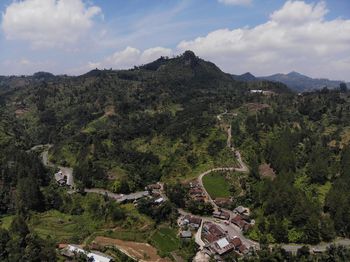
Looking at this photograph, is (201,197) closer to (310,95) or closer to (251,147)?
(251,147)

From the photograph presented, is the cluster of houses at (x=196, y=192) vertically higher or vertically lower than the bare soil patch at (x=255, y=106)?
lower

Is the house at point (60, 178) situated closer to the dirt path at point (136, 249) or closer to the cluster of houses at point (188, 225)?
the dirt path at point (136, 249)

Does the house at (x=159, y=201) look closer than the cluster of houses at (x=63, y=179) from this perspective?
Yes

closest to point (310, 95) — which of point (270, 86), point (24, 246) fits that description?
point (270, 86)

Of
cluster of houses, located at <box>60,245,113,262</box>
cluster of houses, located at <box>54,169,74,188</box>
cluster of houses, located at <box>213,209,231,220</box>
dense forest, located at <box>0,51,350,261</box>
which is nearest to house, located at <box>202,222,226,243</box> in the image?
cluster of houses, located at <box>213,209,231,220</box>

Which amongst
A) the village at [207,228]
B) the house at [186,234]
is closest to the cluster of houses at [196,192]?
the village at [207,228]

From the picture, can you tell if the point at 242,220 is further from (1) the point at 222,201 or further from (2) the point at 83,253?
(2) the point at 83,253
